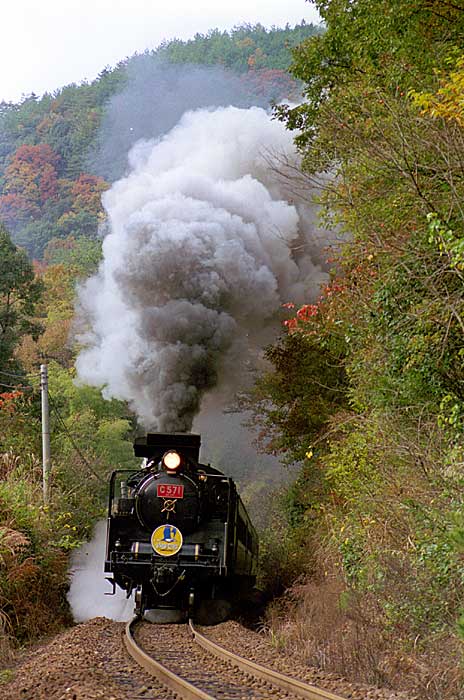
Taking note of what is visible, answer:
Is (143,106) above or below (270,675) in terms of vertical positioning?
above

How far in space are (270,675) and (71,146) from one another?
190ft

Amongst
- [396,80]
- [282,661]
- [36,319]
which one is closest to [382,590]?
[282,661]

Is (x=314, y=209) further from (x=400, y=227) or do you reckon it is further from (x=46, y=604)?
(x=46, y=604)

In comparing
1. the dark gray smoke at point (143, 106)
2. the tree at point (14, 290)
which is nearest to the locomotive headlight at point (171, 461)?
the tree at point (14, 290)

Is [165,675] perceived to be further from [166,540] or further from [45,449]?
[45,449]

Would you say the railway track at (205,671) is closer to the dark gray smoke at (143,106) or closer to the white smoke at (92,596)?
the white smoke at (92,596)

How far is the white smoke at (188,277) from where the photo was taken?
16688mm

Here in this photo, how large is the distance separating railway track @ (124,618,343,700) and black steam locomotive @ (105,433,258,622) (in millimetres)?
1276

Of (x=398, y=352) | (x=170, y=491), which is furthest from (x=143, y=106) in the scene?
(x=398, y=352)

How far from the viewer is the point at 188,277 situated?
16.8 m

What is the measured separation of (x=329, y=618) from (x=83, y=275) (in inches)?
1569

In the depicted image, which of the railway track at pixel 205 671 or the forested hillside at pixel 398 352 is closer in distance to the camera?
the railway track at pixel 205 671

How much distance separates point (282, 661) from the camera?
971 cm

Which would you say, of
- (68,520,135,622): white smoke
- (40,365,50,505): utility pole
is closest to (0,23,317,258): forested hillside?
(40,365,50,505): utility pole
